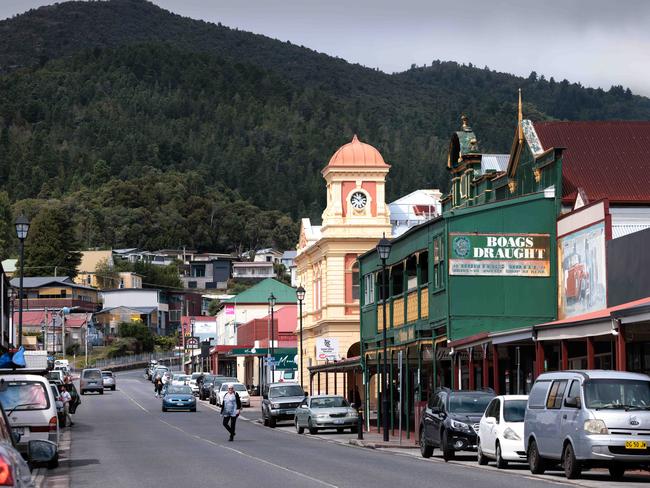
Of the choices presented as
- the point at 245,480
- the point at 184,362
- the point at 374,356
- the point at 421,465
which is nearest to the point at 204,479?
the point at 245,480

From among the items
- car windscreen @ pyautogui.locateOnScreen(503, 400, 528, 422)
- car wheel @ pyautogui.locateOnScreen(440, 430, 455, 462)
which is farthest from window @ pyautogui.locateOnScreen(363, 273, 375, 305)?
car windscreen @ pyautogui.locateOnScreen(503, 400, 528, 422)

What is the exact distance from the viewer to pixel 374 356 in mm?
56188

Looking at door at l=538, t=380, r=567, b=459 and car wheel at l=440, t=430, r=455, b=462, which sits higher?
door at l=538, t=380, r=567, b=459

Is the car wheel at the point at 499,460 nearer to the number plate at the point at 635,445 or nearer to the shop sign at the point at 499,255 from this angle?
the number plate at the point at 635,445

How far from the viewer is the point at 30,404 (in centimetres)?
2747

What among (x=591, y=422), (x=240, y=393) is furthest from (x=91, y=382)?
(x=591, y=422)

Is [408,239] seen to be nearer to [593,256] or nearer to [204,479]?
[593,256]

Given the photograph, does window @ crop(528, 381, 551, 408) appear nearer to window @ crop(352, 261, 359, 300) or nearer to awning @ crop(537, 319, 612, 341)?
awning @ crop(537, 319, 612, 341)

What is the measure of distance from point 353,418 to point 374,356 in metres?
7.29

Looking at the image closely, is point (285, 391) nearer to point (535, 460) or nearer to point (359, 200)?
point (359, 200)

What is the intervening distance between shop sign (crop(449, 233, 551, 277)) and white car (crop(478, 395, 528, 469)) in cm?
1489

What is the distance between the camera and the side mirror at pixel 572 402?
24.0 metres

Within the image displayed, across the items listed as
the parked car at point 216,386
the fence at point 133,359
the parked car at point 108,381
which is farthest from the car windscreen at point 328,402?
the fence at point 133,359

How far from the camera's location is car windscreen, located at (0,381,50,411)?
2734 cm
